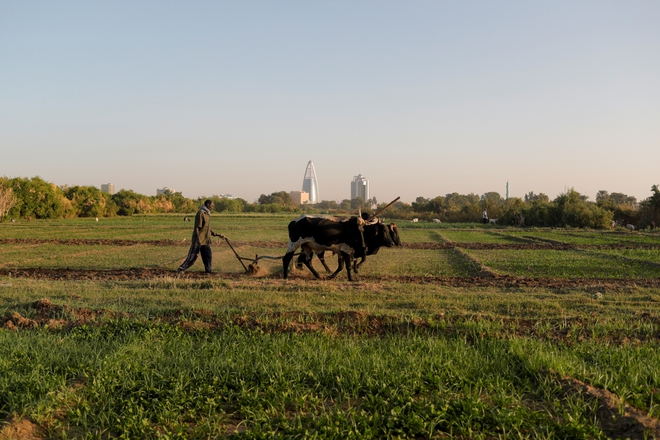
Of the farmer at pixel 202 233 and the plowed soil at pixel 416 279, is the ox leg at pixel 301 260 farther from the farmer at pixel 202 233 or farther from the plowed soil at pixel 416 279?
the farmer at pixel 202 233

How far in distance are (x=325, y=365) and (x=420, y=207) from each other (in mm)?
78855

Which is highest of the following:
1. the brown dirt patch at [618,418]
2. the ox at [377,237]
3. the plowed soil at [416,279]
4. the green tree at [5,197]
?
the green tree at [5,197]

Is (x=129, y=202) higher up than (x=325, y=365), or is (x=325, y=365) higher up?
(x=129, y=202)

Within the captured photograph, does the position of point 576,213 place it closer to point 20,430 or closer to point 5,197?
point 20,430

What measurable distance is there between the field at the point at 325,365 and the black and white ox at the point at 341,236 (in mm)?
2754

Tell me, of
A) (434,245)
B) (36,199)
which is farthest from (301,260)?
(36,199)

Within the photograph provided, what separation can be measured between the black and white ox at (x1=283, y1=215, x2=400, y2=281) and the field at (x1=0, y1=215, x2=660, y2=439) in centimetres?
275

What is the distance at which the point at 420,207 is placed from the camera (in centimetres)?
8269

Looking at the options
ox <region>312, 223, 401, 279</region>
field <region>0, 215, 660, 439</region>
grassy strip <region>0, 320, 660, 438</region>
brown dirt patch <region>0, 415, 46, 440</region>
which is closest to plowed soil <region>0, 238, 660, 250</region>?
ox <region>312, 223, 401, 279</region>

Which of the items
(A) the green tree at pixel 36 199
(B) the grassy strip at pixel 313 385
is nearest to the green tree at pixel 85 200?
(A) the green tree at pixel 36 199

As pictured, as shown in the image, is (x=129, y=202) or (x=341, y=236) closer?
(x=341, y=236)

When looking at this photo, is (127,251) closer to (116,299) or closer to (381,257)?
(381,257)

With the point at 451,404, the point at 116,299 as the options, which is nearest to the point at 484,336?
the point at 451,404

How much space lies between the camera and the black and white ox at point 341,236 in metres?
13.3
